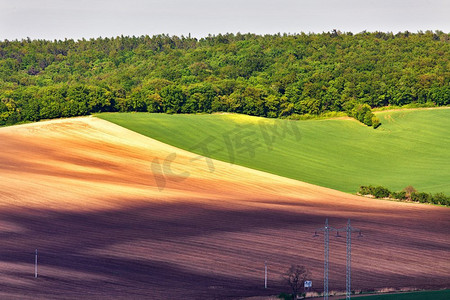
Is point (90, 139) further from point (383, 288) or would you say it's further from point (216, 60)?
point (216, 60)

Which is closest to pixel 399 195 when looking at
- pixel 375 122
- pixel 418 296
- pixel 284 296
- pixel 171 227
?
pixel 171 227

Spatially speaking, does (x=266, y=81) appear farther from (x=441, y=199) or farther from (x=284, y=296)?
(x=284, y=296)

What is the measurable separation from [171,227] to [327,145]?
167 feet

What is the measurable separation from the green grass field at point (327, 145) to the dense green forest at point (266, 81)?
623 cm

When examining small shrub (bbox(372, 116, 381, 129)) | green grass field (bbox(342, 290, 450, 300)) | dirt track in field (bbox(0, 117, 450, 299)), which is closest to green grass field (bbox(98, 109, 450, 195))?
small shrub (bbox(372, 116, 381, 129))

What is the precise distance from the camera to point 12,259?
46938mm

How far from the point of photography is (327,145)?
350 ft

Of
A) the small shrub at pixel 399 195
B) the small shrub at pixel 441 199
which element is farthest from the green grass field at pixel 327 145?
the small shrub at pixel 441 199

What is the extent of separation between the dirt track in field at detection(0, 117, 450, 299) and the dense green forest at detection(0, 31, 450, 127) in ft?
96.9

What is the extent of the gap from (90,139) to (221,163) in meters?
13.6

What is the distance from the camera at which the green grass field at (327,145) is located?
303 feet

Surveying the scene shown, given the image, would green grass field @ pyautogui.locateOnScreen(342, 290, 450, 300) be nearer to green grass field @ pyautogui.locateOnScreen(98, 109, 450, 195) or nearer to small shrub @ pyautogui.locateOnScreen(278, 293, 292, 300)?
small shrub @ pyautogui.locateOnScreen(278, 293, 292, 300)

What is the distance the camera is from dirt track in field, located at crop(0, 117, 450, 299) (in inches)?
1764

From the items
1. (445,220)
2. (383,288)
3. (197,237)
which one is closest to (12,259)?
(197,237)
